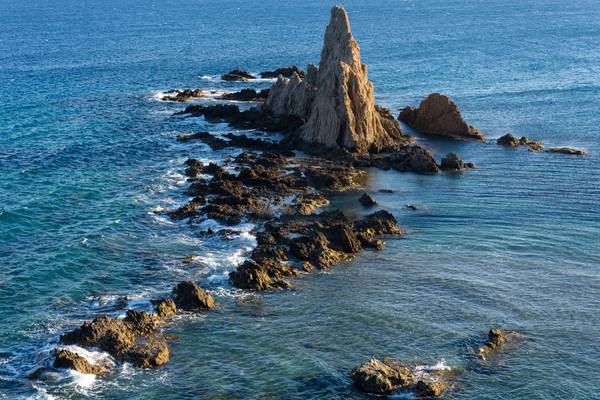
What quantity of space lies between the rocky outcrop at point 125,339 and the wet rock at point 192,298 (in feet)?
11.7

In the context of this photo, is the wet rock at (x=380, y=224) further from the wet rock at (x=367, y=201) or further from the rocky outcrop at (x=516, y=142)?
the rocky outcrop at (x=516, y=142)

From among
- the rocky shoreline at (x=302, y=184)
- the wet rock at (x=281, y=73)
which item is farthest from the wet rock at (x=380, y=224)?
the wet rock at (x=281, y=73)

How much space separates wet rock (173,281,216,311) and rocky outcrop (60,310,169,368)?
11.7 ft

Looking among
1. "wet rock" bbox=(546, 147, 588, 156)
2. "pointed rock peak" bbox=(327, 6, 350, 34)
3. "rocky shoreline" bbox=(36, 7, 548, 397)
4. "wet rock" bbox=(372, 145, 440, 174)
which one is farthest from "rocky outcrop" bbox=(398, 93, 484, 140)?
"pointed rock peak" bbox=(327, 6, 350, 34)

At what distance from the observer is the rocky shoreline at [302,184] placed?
48.1 metres

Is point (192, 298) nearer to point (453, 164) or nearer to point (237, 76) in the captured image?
point (453, 164)

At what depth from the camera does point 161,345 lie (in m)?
48.2

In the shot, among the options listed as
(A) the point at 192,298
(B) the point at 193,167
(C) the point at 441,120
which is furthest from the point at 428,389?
(C) the point at 441,120

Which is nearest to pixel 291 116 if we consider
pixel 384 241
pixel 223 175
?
pixel 223 175

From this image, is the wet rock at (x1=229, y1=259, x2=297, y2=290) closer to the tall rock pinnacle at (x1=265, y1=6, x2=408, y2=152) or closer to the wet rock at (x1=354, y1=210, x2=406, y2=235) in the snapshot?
the wet rock at (x1=354, y1=210, x2=406, y2=235)

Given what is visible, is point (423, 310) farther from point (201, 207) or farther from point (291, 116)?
point (291, 116)

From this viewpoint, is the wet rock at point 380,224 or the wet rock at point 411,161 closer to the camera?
the wet rock at point 380,224

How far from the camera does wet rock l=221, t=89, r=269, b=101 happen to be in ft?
406

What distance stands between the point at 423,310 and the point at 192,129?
60.2 meters
